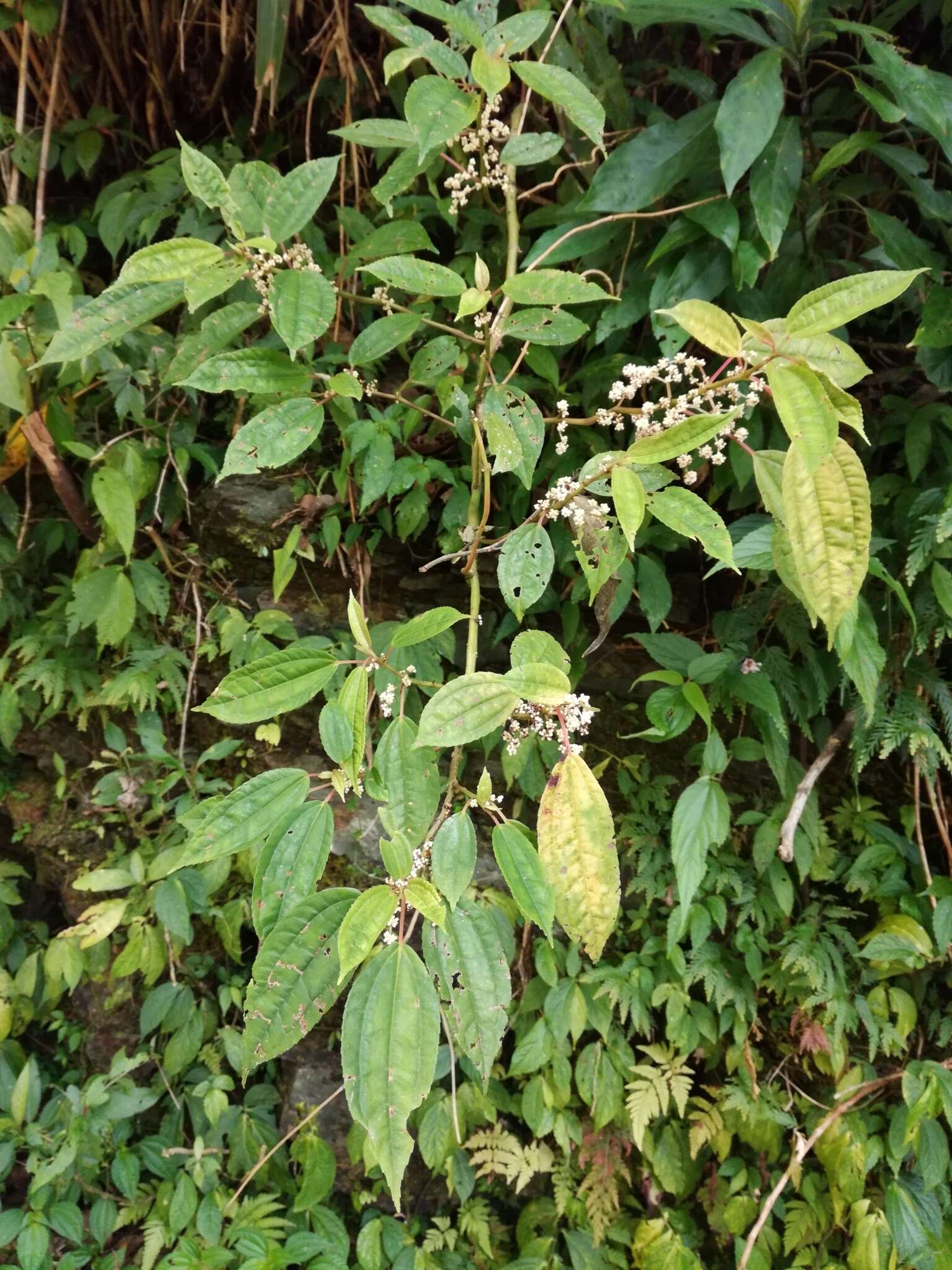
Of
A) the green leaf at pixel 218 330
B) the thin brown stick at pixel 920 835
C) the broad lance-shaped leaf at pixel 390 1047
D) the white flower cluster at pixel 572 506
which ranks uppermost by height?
the green leaf at pixel 218 330

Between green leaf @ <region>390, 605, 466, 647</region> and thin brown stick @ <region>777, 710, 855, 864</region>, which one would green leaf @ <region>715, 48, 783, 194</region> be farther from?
thin brown stick @ <region>777, 710, 855, 864</region>

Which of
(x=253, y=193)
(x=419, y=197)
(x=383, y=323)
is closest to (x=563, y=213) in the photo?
(x=419, y=197)

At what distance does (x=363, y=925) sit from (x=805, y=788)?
932 mm

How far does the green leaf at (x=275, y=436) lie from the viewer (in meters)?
0.79

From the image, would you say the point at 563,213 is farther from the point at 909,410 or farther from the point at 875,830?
the point at 875,830

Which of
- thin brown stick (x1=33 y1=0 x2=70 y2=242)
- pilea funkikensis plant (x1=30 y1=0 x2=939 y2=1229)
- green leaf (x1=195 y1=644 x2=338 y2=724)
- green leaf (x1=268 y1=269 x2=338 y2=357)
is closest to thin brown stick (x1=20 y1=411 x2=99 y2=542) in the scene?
thin brown stick (x1=33 y1=0 x2=70 y2=242)

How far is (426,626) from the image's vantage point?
2.45 feet

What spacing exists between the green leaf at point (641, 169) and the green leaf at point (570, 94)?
217 mm

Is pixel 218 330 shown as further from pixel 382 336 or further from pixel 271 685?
pixel 271 685

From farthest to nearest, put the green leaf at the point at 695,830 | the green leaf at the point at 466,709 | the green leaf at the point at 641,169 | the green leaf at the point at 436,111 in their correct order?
the green leaf at the point at 695,830 → the green leaf at the point at 641,169 → the green leaf at the point at 436,111 → the green leaf at the point at 466,709

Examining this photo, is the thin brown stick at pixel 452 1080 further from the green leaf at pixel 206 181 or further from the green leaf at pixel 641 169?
the green leaf at pixel 641 169

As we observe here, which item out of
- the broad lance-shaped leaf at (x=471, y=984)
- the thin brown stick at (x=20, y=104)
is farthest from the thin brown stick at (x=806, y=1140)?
the thin brown stick at (x=20, y=104)

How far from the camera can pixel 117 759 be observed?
1.60 m

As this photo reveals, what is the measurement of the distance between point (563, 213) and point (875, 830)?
3.89ft
